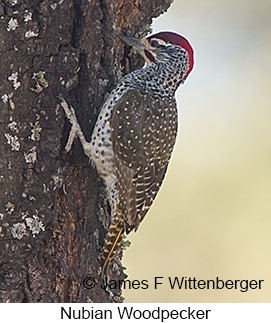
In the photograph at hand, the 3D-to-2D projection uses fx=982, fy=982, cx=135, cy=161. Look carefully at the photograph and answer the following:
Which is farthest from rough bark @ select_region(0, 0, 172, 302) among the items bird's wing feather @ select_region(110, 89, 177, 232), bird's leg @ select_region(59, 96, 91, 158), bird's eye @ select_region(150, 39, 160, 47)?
bird's eye @ select_region(150, 39, 160, 47)

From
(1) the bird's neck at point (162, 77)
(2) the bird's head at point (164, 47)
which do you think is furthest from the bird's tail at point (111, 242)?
(2) the bird's head at point (164, 47)

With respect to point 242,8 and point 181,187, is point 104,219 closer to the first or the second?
point 181,187

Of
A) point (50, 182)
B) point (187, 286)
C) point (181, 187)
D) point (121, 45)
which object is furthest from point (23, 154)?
point (181, 187)

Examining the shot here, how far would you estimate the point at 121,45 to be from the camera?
15.0 ft

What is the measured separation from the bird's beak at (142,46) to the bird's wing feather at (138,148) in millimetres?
199

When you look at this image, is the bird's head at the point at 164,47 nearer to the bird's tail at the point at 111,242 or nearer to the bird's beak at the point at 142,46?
the bird's beak at the point at 142,46

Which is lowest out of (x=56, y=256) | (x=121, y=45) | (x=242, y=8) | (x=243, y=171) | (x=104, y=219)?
(x=56, y=256)

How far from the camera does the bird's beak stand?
4.55 metres

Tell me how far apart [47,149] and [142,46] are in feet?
2.60

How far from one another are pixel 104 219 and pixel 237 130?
3.41 m

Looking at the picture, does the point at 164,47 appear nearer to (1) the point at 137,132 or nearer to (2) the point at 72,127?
(1) the point at 137,132

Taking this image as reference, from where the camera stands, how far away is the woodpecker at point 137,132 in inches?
178

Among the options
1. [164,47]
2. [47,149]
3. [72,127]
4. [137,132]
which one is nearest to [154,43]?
[164,47]

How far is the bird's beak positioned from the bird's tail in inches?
32.5
